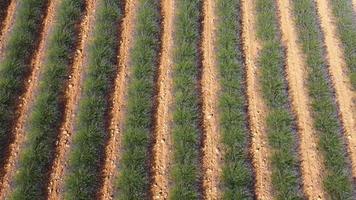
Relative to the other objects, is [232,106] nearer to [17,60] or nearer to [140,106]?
[140,106]

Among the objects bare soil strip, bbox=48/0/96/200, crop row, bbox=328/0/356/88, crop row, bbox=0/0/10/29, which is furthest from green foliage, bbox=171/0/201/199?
crop row, bbox=0/0/10/29

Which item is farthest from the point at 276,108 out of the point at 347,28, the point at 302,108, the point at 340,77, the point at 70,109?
the point at 70,109

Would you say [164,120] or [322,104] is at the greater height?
[322,104]

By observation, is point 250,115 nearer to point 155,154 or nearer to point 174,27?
point 155,154

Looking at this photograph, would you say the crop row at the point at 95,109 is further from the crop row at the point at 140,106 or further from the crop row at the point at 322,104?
the crop row at the point at 322,104

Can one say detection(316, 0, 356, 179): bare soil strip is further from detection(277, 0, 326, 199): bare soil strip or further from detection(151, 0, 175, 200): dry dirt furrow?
detection(151, 0, 175, 200): dry dirt furrow

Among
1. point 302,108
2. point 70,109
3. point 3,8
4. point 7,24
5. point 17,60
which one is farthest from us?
point 3,8
